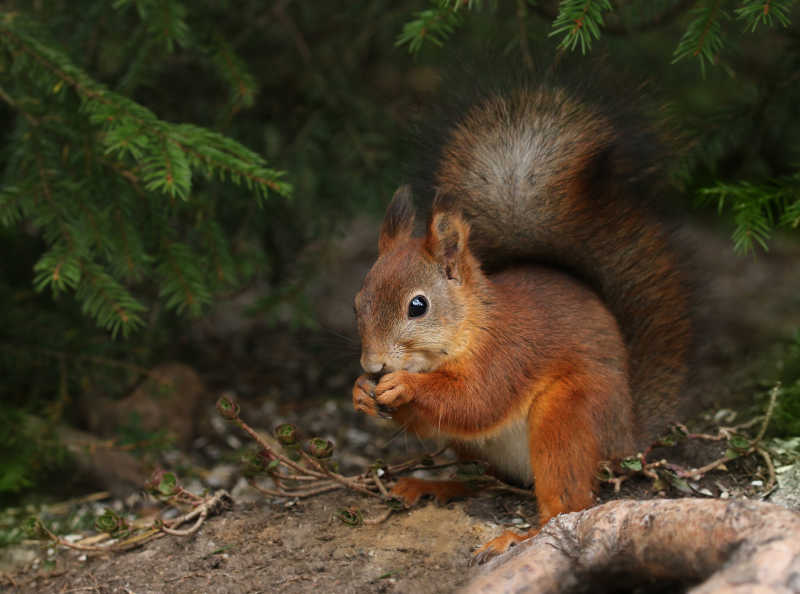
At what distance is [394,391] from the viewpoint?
188 cm

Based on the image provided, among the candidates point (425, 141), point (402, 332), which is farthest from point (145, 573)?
point (425, 141)

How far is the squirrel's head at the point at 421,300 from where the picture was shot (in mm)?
1924

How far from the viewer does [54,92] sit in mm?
2256

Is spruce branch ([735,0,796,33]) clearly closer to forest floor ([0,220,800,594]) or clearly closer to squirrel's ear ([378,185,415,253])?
forest floor ([0,220,800,594])

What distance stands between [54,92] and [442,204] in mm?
1053

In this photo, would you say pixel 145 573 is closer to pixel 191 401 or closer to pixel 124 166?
pixel 124 166

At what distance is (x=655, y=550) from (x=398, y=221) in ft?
3.21

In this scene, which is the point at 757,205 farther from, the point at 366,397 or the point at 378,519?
the point at 378,519

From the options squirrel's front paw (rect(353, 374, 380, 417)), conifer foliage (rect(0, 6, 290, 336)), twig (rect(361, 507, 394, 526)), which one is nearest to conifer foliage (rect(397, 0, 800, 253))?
conifer foliage (rect(0, 6, 290, 336))

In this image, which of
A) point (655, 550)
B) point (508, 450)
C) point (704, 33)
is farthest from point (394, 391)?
point (704, 33)

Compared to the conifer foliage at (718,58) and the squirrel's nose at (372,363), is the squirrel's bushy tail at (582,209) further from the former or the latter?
the squirrel's nose at (372,363)

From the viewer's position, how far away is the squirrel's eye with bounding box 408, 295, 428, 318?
76.4 inches

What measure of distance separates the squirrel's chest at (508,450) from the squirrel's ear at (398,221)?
0.51 metres

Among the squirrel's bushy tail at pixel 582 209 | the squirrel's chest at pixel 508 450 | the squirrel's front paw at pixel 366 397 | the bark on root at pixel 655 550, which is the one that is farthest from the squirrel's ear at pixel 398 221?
the bark on root at pixel 655 550
